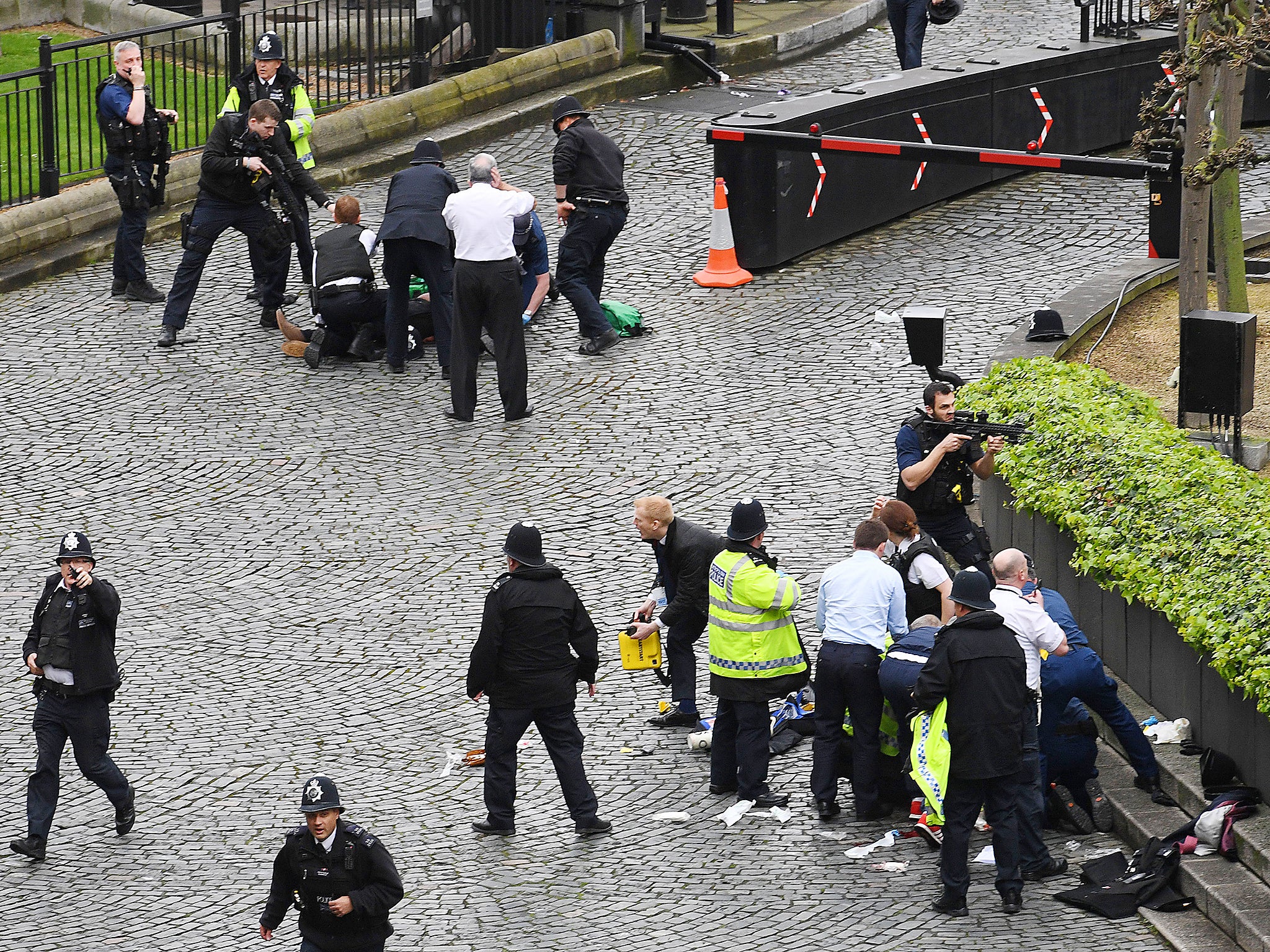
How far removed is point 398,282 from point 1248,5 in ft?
21.9

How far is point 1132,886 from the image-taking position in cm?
886

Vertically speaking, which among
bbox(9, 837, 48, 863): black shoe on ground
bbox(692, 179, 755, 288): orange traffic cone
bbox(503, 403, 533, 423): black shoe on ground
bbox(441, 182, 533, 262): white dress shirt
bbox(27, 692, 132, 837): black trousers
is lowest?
bbox(9, 837, 48, 863): black shoe on ground

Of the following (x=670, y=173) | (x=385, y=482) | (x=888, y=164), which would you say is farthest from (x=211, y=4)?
(x=385, y=482)

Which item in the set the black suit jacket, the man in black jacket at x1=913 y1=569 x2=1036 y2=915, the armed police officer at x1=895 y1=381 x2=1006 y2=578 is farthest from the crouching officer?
the black suit jacket

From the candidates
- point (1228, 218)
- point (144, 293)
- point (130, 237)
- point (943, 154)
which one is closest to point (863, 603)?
point (1228, 218)

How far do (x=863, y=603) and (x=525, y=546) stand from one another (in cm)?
169

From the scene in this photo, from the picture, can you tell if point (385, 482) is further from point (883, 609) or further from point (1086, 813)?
point (1086, 813)

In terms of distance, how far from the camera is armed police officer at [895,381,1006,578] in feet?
36.7

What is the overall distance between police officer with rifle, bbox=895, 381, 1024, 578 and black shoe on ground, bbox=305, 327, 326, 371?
549 cm

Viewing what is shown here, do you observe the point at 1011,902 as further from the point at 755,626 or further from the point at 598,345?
the point at 598,345

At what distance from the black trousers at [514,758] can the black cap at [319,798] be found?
5.83 feet

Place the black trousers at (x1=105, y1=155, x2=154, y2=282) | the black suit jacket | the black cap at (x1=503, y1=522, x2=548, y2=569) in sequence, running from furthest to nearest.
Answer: the black trousers at (x1=105, y1=155, x2=154, y2=282) → the black suit jacket → the black cap at (x1=503, y1=522, x2=548, y2=569)

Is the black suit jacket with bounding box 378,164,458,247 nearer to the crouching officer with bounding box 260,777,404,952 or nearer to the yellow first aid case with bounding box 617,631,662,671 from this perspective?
the yellow first aid case with bounding box 617,631,662,671

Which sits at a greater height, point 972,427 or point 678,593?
point 972,427
